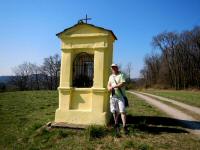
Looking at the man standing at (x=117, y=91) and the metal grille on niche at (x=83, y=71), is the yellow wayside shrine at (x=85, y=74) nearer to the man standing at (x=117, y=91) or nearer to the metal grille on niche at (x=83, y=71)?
the metal grille on niche at (x=83, y=71)

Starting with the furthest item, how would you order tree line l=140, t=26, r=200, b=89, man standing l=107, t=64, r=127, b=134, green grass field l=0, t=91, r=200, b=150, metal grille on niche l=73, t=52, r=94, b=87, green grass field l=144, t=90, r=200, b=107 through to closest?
tree line l=140, t=26, r=200, b=89
green grass field l=144, t=90, r=200, b=107
metal grille on niche l=73, t=52, r=94, b=87
man standing l=107, t=64, r=127, b=134
green grass field l=0, t=91, r=200, b=150

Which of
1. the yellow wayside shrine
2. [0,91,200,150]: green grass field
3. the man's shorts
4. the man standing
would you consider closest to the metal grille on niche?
the yellow wayside shrine

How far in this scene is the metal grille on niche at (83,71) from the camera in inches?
350

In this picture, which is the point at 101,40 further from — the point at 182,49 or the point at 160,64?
the point at 160,64

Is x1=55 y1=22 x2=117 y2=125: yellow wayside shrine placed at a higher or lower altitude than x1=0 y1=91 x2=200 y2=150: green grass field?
higher

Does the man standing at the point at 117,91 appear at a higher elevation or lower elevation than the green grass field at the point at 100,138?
higher

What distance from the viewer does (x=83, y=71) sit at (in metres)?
8.94

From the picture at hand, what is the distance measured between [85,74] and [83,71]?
12cm

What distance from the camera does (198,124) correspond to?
9281 mm

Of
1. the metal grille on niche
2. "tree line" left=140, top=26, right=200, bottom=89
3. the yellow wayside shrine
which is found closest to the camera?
the yellow wayside shrine

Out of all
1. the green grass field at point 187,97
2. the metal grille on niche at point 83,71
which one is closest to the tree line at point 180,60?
the green grass field at point 187,97

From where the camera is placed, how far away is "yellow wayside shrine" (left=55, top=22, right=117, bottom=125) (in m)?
8.34

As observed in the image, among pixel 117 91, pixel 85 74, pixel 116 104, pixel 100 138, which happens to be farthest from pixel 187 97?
pixel 100 138

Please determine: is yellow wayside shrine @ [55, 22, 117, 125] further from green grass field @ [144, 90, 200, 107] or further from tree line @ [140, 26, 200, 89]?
tree line @ [140, 26, 200, 89]
